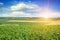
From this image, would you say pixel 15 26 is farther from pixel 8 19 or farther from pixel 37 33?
pixel 37 33

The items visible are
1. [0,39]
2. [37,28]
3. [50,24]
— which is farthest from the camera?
[50,24]

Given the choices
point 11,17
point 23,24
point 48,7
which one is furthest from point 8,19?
point 48,7

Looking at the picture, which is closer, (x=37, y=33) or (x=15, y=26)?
(x=37, y=33)

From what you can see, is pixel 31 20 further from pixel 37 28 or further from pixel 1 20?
pixel 1 20

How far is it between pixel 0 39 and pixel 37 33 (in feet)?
3.02

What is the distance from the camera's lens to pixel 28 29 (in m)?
4.31

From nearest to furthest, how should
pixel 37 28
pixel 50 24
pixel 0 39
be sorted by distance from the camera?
1. pixel 0 39
2. pixel 37 28
3. pixel 50 24

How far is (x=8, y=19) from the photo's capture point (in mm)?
4590

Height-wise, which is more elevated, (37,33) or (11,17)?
(11,17)

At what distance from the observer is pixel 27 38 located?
407 centimetres

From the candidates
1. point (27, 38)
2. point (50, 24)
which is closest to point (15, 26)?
point (27, 38)

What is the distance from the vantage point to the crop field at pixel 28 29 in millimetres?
4086

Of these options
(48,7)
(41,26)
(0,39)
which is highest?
(48,7)

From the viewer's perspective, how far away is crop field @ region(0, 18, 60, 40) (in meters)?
4.09
